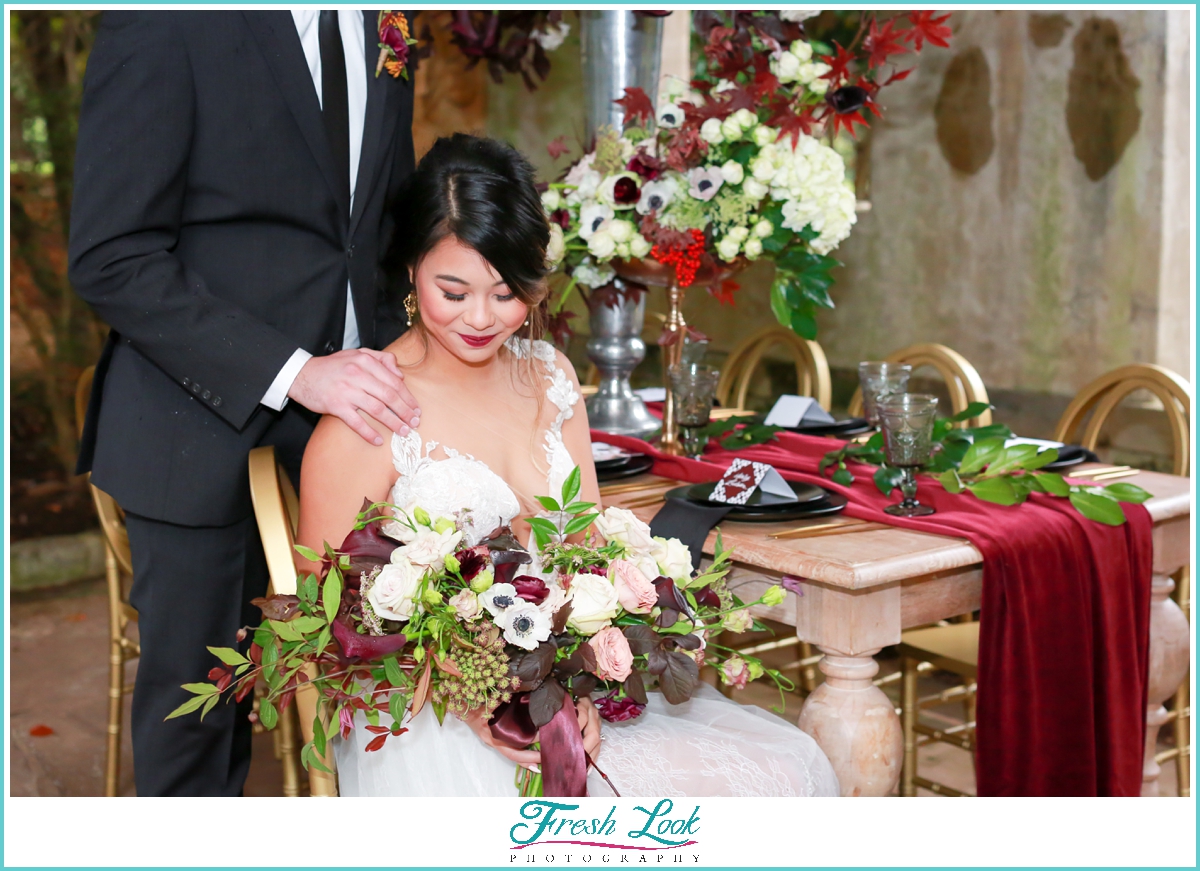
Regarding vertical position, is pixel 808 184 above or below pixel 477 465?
above

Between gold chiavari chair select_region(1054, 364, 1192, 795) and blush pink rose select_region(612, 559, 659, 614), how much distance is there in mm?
1474

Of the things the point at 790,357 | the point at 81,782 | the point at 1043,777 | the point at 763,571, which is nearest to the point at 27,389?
the point at 81,782

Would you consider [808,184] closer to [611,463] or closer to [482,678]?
[611,463]

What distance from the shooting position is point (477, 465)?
1.82m

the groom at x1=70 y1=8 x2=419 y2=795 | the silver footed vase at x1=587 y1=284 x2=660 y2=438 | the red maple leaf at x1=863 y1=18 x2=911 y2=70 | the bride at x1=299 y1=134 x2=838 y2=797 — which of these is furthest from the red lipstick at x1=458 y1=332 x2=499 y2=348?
the red maple leaf at x1=863 y1=18 x2=911 y2=70

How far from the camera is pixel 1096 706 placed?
2002 millimetres

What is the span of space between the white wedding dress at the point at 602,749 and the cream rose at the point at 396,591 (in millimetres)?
283

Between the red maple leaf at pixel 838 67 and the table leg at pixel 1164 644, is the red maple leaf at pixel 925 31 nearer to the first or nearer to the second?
the red maple leaf at pixel 838 67

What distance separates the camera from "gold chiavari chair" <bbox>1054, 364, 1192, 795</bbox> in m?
2.54

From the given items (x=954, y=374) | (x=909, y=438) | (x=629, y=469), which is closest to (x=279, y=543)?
(x=629, y=469)

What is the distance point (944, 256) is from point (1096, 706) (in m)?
2.64

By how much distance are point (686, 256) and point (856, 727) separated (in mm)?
1030

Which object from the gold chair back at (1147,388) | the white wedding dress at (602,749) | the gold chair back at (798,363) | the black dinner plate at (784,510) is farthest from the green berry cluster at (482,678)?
the gold chair back at (798,363)

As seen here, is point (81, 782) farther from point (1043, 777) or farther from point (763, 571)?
point (1043, 777)
